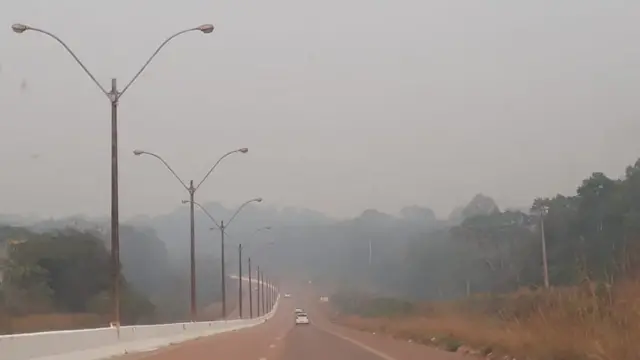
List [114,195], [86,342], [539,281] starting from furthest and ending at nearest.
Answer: [539,281], [114,195], [86,342]

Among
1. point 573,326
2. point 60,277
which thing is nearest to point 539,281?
point 573,326

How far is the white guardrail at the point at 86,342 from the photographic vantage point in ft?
64.2

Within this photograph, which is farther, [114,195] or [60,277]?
[60,277]

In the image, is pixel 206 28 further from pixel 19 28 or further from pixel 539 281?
pixel 539 281

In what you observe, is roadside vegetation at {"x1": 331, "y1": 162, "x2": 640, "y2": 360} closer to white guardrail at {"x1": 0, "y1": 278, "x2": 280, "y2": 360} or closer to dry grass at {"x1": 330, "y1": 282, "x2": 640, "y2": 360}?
dry grass at {"x1": 330, "y1": 282, "x2": 640, "y2": 360}

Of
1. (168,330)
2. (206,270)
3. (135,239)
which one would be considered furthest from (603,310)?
(206,270)

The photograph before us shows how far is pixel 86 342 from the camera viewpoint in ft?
84.6

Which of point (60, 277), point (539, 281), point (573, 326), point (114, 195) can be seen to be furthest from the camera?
point (60, 277)

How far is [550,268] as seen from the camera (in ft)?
173

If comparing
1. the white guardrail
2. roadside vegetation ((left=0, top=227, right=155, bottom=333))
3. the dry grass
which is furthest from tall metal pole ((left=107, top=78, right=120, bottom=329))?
roadside vegetation ((left=0, top=227, right=155, bottom=333))

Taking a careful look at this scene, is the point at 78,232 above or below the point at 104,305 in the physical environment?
above

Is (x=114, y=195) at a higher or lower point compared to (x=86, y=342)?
higher

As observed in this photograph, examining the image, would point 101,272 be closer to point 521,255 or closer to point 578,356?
point 521,255

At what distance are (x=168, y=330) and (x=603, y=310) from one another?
27129 millimetres
